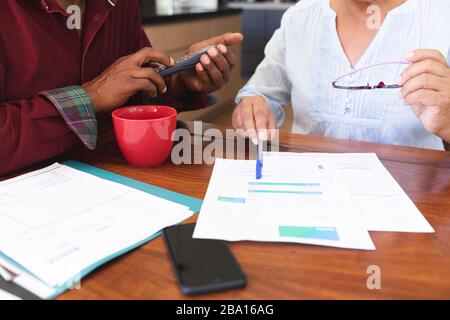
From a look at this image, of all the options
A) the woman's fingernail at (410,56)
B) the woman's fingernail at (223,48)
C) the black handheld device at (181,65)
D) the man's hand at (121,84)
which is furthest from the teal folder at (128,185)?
the woman's fingernail at (410,56)

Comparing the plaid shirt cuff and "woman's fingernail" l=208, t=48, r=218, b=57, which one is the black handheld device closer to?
"woman's fingernail" l=208, t=48, r=218, b=57

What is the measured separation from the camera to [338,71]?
40.0 inches

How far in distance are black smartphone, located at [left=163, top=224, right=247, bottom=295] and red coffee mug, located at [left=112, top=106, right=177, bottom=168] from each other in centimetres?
22

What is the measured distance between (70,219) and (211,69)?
1.48 ft

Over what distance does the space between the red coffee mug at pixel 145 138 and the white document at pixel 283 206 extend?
10 centimetres

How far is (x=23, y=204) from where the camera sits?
0.56m

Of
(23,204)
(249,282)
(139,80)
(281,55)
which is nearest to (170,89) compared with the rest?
(139,80)

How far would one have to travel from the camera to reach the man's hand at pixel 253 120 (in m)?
0.80

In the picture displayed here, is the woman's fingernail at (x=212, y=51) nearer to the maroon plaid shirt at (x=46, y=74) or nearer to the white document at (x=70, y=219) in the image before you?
the maroon plaid shirt at (x=46, y=74)

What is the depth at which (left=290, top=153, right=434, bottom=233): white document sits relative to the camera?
20.7 inches

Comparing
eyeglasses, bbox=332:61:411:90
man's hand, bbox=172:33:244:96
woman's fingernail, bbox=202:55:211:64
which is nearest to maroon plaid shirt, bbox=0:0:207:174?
man's hand, bbox=172:33:244:96
